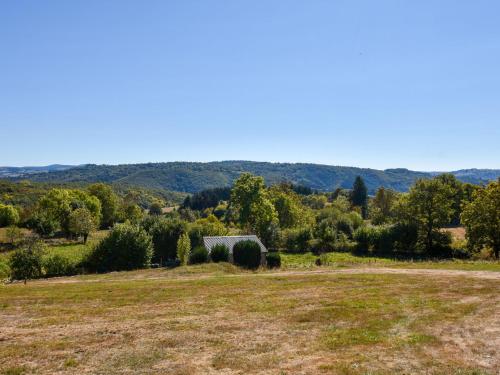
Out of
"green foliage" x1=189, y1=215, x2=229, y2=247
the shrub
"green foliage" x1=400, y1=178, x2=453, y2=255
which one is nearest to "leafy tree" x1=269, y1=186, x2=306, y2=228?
the shrub

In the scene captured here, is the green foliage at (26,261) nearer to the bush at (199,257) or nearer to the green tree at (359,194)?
the bush at (199,257)

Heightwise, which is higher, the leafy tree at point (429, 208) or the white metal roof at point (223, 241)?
the leafy tree at point (429, 208)

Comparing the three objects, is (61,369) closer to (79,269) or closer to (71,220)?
(79,269)

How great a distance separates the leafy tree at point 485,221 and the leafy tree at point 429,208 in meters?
8.03

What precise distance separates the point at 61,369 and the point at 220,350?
5188mm

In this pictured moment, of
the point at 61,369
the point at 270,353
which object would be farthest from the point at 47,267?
the point at 270,353


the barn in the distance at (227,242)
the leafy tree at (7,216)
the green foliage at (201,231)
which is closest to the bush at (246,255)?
the barn in the distance at (227,242)

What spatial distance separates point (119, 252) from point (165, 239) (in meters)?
11.0

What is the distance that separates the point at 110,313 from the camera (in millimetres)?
19672

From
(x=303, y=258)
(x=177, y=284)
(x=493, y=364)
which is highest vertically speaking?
(x=493, y=364)

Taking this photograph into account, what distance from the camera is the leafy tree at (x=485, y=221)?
46.9 metres

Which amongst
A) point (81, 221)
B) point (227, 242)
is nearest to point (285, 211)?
point (227, 242)

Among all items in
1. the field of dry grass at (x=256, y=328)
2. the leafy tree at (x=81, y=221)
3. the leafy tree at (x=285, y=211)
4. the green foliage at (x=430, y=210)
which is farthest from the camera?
the leafy tree at (x=285, y=211)

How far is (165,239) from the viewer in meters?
54.8
